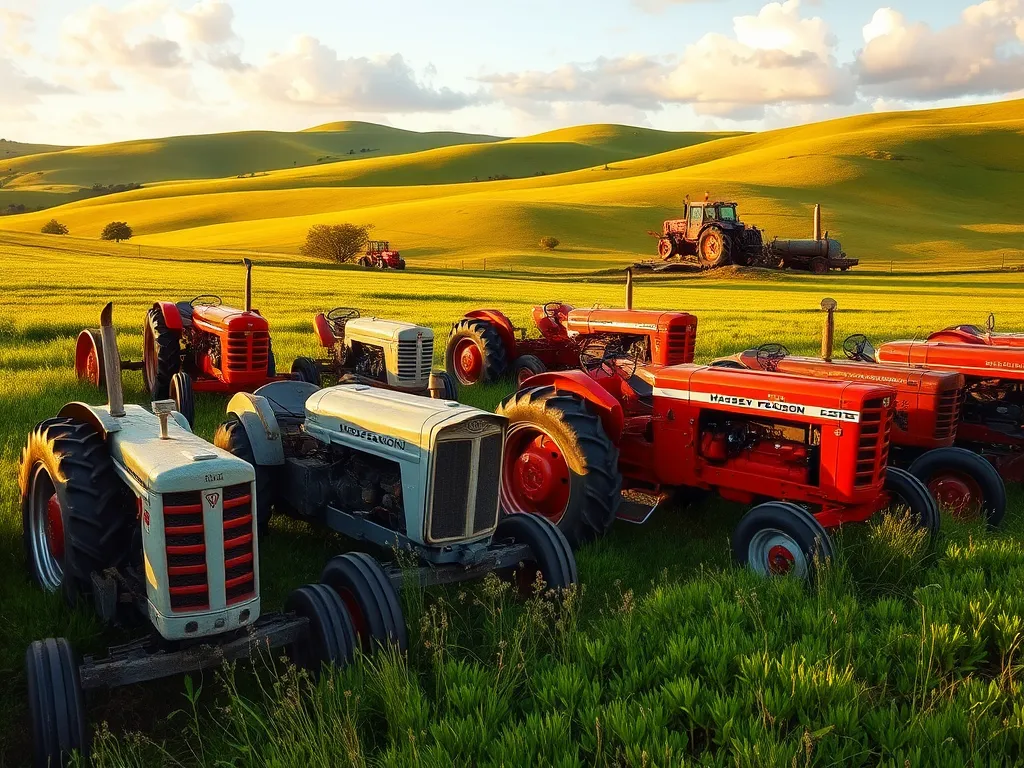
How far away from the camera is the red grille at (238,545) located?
3.56 m

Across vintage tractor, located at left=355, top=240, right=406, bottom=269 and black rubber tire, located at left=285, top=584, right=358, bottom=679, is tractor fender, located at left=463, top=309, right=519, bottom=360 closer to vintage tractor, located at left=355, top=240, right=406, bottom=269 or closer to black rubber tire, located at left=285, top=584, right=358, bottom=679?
black rubber tire, located at left=285, top=584, right=358, bottom=679

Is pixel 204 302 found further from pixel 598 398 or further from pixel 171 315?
pixel 598 398

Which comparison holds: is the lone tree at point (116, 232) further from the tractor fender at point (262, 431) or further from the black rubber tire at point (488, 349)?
the tractor fender at point (262, 431)

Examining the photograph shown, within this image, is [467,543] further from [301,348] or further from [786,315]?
[786,315]

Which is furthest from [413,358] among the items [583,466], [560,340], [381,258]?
[381,258]

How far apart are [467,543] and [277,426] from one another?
5.46ft

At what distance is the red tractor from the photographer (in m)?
5.39

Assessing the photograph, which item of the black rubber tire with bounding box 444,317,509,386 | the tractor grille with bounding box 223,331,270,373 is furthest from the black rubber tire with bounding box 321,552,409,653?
the black rubber tire with bounding box 444,317,509,386

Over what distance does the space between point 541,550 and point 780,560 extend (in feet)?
5.08

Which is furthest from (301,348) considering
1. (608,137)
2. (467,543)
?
(608,137)

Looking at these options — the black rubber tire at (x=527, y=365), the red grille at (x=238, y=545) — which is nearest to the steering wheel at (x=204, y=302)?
the black rubber tire at (x=527, y=365)

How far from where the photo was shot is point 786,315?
2308cm

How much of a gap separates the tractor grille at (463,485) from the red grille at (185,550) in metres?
1.26

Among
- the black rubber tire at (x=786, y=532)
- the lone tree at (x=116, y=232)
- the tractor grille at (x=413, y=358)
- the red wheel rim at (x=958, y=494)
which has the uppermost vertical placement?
the lone tree at (x=116, y=232)
